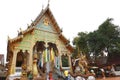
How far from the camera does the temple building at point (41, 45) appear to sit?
48.3ft

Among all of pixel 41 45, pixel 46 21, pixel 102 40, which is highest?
pixel 46 21

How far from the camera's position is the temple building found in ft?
48.3

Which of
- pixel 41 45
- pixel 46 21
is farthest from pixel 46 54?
pixel 46 21

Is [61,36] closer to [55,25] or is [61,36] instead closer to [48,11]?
[55,25]

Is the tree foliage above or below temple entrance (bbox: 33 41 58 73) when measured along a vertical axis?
above

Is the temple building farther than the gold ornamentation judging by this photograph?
No

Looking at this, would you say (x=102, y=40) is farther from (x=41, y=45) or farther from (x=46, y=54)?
(x=46, y=54)

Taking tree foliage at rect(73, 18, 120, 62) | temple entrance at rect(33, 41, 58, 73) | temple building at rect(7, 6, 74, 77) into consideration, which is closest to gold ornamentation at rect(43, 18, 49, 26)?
temple building at rect(7, 6, 74, 77)

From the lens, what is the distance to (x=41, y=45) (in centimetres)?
1892

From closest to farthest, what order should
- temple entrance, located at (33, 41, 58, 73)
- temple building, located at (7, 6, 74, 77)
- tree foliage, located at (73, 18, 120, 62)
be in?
temple building, located at (7, 6, 74, 77) → temple entrance, located at (33, 41, 58, 73) → tree foliage, located at (73, 18, 120, 62)

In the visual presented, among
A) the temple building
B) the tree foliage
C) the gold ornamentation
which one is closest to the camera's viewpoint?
the temple building

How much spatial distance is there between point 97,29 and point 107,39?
2.47 meters

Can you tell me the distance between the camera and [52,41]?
1703cm

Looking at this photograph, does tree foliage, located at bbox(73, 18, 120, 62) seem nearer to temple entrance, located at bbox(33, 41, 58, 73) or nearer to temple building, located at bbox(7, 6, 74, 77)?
temple building, located at bbox(7, 6, 74, 77)
